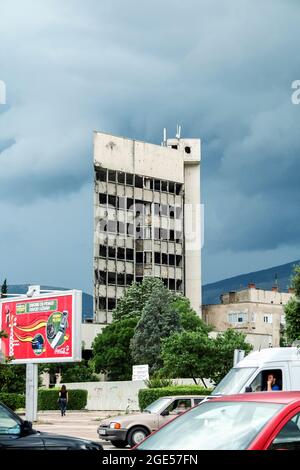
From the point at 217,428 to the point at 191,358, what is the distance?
159 feet

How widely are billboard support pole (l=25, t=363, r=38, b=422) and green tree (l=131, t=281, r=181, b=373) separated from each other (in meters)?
34.4

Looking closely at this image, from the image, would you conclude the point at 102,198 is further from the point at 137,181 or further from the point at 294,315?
the point at 294,315

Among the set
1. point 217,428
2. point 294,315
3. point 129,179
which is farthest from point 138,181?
point 217,428

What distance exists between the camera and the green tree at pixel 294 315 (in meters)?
36.1

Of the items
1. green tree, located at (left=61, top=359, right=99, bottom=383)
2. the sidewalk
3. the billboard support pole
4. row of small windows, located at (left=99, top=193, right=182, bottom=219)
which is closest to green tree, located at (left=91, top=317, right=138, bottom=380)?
green tree, located at (left=61, top=359, right=99, bottom=383)

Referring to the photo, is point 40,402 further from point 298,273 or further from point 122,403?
point 298,273

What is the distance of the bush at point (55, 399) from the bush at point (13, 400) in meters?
2.47

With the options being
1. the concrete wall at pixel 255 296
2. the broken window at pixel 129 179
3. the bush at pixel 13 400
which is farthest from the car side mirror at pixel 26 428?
the concrete wall at pixel 255 296

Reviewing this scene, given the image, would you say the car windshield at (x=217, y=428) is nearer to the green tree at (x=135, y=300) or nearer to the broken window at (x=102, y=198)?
the green tree at (x=135, y=300)

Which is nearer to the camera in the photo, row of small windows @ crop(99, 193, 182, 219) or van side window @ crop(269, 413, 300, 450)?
van side window @ crop(269, 413, 300, 450)

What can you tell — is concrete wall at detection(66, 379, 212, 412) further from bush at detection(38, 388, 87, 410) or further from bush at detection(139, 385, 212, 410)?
bush at detection(139, 385, 212, 410)

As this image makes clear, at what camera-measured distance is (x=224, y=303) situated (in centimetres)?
11262

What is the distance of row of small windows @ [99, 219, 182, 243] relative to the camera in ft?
360

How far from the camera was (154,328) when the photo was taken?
8181 cm
